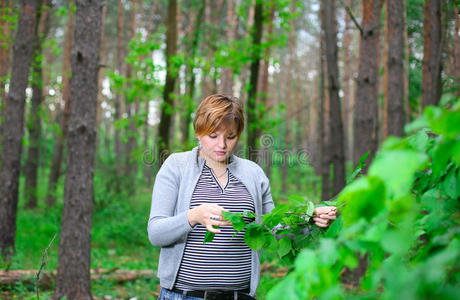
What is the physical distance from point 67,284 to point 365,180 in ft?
15.3

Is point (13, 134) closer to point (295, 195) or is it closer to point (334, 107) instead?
point (334, 107)

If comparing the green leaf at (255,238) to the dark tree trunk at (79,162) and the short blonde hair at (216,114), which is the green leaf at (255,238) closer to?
the short blonde hair at (216,114)

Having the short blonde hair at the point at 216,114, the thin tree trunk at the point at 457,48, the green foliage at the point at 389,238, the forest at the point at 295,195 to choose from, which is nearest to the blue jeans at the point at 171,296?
the forest at the point at 295,195

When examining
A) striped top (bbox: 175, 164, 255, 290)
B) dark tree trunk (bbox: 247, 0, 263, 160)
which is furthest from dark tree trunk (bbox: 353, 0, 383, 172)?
striped top (bbox: 175, 164, 255, 290)

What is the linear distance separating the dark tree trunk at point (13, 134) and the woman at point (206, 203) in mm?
5403

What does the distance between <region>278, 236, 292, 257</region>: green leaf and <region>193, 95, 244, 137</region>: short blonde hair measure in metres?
0.67

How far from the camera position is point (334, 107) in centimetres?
722

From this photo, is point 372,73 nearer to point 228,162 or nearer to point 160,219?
point 228,162

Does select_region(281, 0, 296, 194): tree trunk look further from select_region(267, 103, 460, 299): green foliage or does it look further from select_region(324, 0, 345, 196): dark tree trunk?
select_region(267, 103, 460, 299): green foliage

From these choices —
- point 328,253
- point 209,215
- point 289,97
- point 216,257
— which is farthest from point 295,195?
point 289,97

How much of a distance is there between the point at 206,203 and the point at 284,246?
48 cm

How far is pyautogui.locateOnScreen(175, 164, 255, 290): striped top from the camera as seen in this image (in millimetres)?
2037

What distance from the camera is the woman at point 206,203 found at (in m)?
2.04

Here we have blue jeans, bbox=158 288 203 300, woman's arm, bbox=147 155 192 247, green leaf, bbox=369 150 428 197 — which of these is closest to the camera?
green leaf, bbox=369 150 428 197
